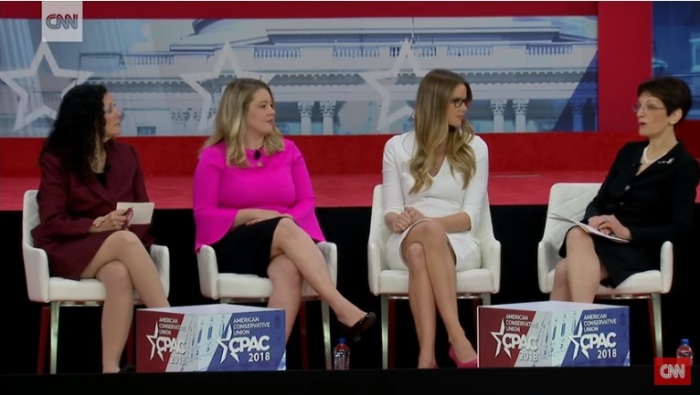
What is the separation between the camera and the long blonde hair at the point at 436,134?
536 centimetres

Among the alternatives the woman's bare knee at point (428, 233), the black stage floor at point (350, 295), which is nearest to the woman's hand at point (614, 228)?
the black stage floor at point (350, 295)

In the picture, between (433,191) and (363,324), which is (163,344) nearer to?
(363,324)

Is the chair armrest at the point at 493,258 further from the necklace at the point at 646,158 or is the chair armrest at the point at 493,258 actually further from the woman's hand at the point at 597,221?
the necklace at the point at 646,158

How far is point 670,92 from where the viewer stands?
527cm

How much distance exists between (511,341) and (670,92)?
73.3 inches

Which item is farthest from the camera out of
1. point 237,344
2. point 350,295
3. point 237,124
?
point 350,295

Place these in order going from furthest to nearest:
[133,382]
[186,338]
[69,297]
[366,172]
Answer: [366,172] → [69,297] → [186,338] → [133,382]

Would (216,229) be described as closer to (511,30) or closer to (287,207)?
(287,207)

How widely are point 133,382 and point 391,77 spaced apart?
242 inches

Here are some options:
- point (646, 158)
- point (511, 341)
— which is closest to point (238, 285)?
point (511, 341)

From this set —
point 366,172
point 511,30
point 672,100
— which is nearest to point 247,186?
point 672,100

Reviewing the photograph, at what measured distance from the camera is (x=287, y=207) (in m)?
5.47

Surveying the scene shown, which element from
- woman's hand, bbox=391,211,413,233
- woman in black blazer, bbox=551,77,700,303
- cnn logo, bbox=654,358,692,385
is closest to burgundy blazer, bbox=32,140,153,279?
woman's hand, bbox=391,211,413,233

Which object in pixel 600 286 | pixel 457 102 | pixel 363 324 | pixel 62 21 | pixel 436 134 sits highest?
pixel 62 21
